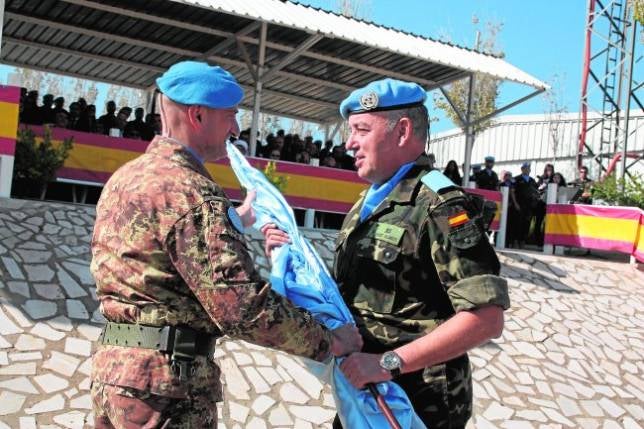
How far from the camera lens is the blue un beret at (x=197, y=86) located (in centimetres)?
238

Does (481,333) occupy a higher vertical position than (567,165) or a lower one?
lower

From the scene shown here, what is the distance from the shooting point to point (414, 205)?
256 centimetres

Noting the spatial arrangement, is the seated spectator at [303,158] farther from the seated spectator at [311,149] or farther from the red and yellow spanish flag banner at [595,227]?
the red and yellow spanish flag banner at [595,227]

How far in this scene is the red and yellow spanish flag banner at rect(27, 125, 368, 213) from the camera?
10.1m

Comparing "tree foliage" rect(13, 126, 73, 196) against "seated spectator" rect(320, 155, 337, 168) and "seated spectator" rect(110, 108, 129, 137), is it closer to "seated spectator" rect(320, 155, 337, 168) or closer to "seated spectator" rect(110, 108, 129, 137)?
"seated spectator" rect(110, 108, 129, 137)

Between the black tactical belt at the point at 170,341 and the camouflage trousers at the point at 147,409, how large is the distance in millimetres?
96

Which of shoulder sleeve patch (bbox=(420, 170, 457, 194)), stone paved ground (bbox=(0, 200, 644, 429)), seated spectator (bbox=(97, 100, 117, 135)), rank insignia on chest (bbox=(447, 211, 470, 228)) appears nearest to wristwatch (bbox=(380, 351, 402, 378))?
rank insignia on chest (bbox=(447, 211, 470, 228))

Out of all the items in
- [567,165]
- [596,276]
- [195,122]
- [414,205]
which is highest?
[567,165]

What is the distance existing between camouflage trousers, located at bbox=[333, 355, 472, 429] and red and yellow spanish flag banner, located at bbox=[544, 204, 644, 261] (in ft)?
37.3

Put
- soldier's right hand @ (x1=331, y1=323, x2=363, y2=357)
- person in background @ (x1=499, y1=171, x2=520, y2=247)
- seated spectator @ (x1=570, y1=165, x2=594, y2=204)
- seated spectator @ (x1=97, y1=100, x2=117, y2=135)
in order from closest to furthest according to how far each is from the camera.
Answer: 1. soldier's right hand @ (x1=331, y1=323, x2=363, y2=357)
2. seated spectator @ (x1=97, y1=100, x2=117, y2=135)
3. person in background @ (x1=499, y1=171, x2=520, y2=247)
4. seated spectator @ (x1=570, y1=165, x2=594, y2=204)

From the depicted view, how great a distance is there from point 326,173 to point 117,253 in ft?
31.5

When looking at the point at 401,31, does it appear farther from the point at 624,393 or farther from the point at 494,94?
the point at 494,94

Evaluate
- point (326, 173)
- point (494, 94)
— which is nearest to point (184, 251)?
point (326, 173)

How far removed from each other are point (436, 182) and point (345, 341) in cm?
62
